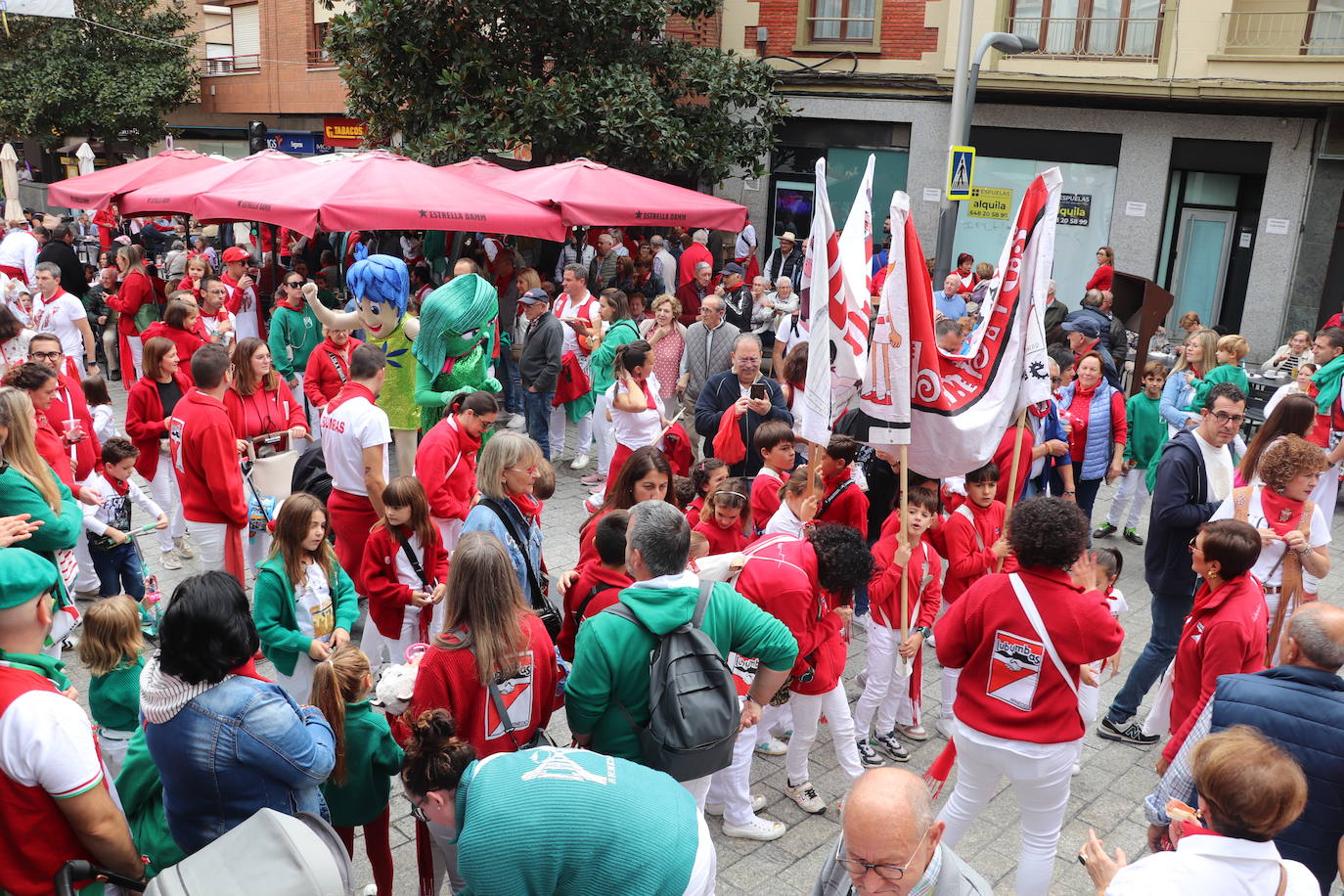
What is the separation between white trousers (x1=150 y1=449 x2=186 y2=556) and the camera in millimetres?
7727

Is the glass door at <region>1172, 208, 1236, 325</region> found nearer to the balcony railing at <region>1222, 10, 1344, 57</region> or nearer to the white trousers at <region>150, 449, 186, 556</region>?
the balcony railing at <region>1222, 10, 1344, 57</region>

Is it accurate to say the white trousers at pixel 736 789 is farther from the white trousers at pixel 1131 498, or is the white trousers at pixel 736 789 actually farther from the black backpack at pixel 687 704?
the white trousers at pixel 1131 498

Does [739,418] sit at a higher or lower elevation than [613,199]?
lower

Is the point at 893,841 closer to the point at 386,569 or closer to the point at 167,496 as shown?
the point at 386,569

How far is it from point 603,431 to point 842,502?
13.9ft

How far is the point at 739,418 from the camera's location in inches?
273

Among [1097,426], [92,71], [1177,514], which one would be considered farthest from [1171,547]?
[92,71]

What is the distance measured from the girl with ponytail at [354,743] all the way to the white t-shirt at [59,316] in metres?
8.75

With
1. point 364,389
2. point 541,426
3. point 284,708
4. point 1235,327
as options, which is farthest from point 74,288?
point 1235,327

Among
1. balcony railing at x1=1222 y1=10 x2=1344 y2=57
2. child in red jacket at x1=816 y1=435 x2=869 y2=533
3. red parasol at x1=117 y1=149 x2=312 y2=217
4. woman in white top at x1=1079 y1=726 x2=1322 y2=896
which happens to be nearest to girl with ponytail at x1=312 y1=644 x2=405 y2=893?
woman in white top at x1=1079 y1=726 x2=1322 y2=896

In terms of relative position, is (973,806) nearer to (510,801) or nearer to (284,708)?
(510,801)

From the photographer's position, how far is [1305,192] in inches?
621

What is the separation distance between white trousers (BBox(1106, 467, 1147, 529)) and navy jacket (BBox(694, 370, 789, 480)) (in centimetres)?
343

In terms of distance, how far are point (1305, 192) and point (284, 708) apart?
17.4 metres
